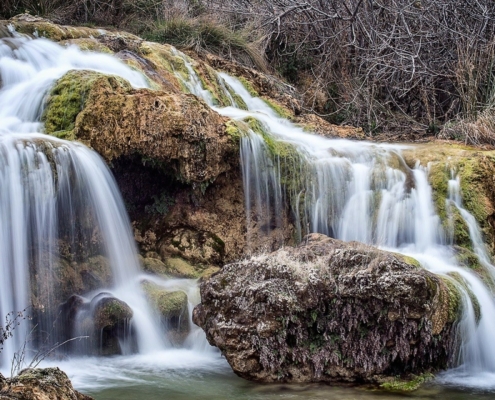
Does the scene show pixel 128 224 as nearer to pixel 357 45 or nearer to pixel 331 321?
pixel 331 321

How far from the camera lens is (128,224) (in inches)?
291

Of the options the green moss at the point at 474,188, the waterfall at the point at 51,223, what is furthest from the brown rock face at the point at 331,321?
the green moss at the point at 474,188

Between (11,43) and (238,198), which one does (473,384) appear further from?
(11,43)

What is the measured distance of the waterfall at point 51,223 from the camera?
20.3 feet

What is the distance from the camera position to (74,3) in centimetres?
1455

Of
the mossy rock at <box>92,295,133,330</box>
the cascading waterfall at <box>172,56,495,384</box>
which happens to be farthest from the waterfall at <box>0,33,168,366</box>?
the cascading waterfall at <box>172,56,495,384</box>

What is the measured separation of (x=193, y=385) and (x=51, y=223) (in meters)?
2.48

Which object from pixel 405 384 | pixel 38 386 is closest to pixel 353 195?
pixel 405 384

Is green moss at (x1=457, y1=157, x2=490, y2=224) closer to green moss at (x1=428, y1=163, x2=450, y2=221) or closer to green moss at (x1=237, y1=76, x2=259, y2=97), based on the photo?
green moss at (x1=428, y1=163, x2=450, y2=221)

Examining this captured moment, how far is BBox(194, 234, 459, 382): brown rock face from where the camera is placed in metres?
5.18

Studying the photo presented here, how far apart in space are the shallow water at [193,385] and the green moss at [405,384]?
0.20ft

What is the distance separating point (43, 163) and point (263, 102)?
5447 millimetres

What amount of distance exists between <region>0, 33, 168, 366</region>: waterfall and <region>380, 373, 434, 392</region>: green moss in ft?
7.56

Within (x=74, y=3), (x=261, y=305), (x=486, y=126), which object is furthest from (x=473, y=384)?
(x=74, y=3)
